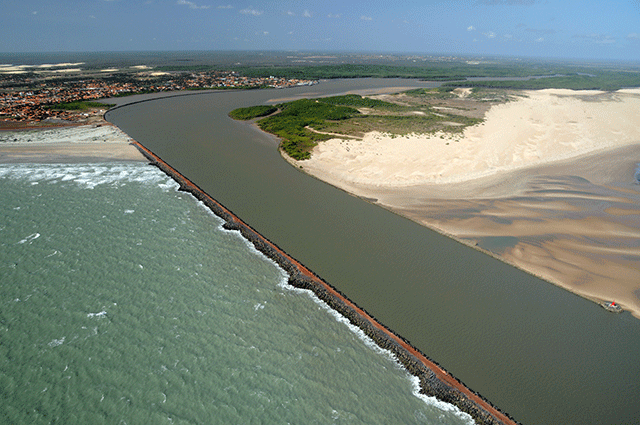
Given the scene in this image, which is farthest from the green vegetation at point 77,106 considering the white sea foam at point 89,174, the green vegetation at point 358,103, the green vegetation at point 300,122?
the green vegetation at point 358,103

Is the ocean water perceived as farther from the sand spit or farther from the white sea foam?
the sand spit

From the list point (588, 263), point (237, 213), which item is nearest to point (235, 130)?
point (237, 213)

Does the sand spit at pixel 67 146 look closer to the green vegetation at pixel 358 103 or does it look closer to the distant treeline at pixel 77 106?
the distant treeline at pixel 77 106

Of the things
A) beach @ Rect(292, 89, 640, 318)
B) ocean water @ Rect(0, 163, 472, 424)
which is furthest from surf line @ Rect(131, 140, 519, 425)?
beach @ Rect(292, 89, 640, 318)

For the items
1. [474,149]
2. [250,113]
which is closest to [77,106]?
[250,113]

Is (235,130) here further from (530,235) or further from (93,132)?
(530,235)

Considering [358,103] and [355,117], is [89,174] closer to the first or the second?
[355,117]
